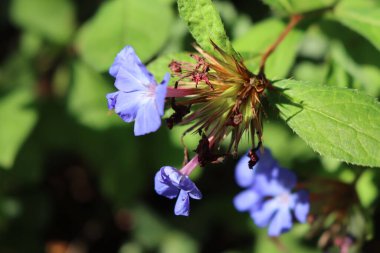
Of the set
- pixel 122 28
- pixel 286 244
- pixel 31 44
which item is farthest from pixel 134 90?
pixel 31 44

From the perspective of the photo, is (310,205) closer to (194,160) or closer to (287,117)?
(287,117)

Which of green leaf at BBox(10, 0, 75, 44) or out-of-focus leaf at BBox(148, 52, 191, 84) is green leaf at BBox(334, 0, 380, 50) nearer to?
out-of-focus leaf at BBox(148, 52, 191, 84)

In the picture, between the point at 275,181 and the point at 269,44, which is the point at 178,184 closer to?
the point at 275,181

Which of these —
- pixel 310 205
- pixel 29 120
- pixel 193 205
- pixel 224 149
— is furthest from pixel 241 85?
pixel 193 205

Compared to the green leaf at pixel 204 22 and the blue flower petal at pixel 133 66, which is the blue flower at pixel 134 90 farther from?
the green leaf at pixel 204 22

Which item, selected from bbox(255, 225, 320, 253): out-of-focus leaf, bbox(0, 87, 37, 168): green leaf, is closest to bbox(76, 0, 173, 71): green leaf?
bbox(0, 87, 37, 168): green leaf

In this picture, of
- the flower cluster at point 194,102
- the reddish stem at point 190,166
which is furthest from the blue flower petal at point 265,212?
the reddish stem at point 190,166

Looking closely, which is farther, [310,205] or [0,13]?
[0,13]
